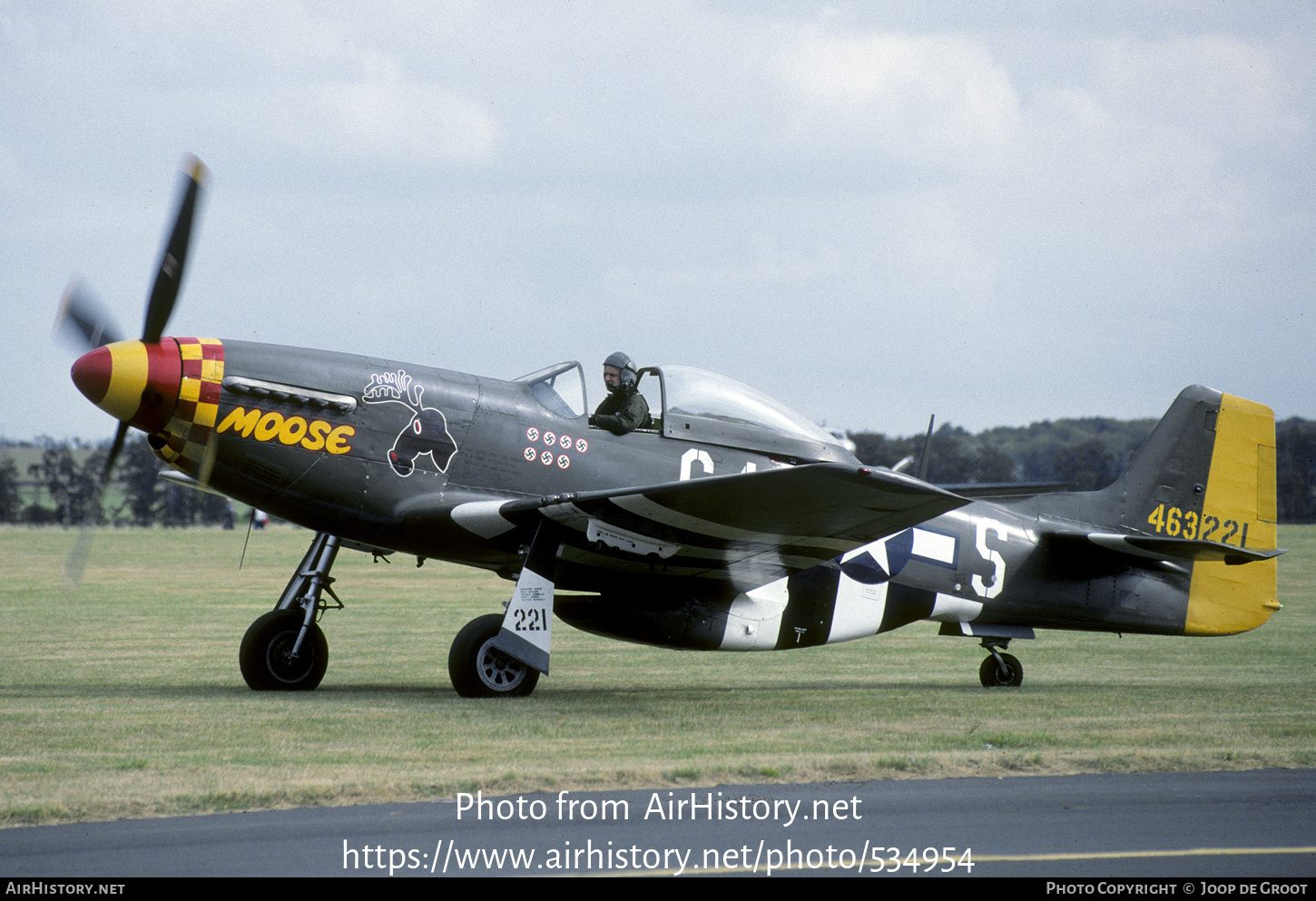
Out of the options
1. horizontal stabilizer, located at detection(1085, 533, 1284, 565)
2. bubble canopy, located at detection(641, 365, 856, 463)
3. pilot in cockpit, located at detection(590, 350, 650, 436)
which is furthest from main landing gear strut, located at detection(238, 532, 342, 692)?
horizontal stabilizer, located at detection(1085, 533, 1284, 565)

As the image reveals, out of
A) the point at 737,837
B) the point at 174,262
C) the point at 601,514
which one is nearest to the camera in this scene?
the point at 737,837

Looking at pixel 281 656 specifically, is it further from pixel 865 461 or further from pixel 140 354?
pixel 865 461

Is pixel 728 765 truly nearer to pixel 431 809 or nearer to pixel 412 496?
pixel 431 809

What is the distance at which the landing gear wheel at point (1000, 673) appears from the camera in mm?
11617

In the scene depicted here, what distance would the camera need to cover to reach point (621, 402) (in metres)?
10.2

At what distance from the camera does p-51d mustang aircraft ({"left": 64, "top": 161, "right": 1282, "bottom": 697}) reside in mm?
9039

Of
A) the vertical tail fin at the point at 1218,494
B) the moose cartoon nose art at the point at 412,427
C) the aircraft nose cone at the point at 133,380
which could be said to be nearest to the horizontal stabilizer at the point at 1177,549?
the vertical tail fin at the point at 1218,494

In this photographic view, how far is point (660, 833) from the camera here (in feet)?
18.4

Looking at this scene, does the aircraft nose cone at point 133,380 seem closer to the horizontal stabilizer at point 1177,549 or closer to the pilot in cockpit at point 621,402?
the pilot in cockpit at point 621,402

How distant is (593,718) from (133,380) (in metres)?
3.99

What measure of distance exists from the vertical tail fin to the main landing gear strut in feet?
24.1

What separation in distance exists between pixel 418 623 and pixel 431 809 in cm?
1269

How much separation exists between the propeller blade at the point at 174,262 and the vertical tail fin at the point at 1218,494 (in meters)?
8.58

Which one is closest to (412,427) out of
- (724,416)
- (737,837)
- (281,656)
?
(281,656)
